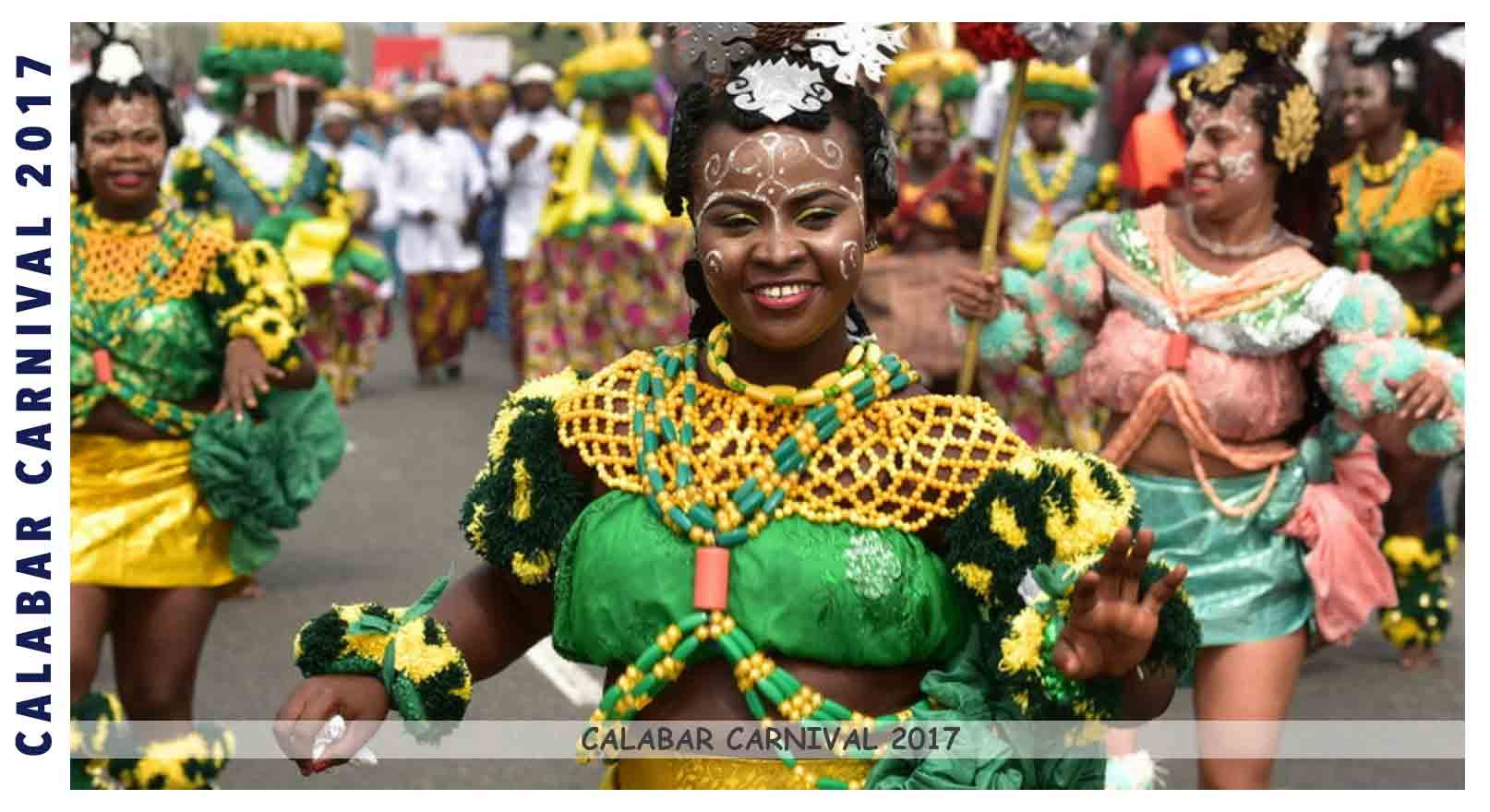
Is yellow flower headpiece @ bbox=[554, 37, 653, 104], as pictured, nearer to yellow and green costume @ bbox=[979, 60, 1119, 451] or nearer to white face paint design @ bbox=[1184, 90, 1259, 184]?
yellow and green costume @ bbox=[979, 60, 1119, 451]

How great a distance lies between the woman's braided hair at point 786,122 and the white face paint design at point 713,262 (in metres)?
0.12

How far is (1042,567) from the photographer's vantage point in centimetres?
340

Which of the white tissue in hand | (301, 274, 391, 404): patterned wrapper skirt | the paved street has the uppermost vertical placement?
(301, 274, 391, 404): patterned wrapper skirt

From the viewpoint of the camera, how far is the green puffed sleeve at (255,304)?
6.02 meters

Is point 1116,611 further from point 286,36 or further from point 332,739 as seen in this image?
point 286,36

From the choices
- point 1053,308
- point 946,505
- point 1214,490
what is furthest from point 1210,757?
point 946,505

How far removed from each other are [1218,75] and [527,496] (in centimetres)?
270

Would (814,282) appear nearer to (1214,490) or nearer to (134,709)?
(1214,490)

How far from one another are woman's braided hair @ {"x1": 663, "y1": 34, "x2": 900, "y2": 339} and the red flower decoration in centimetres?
162

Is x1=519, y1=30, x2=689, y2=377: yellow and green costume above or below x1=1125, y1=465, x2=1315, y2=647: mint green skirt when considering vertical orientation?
above

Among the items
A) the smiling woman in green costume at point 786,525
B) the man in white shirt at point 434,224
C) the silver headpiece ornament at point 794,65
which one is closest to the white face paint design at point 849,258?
the smiling woman in green costume at point 786,525

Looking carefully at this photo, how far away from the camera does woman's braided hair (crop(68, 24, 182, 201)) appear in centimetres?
605

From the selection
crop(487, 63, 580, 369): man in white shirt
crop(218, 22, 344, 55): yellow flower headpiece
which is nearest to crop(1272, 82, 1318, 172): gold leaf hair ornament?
crop(218, 22, 344, 55): yellow flower headpiece

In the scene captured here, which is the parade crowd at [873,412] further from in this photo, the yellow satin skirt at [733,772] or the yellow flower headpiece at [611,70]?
the yellow flower headpiece at [611,70]
